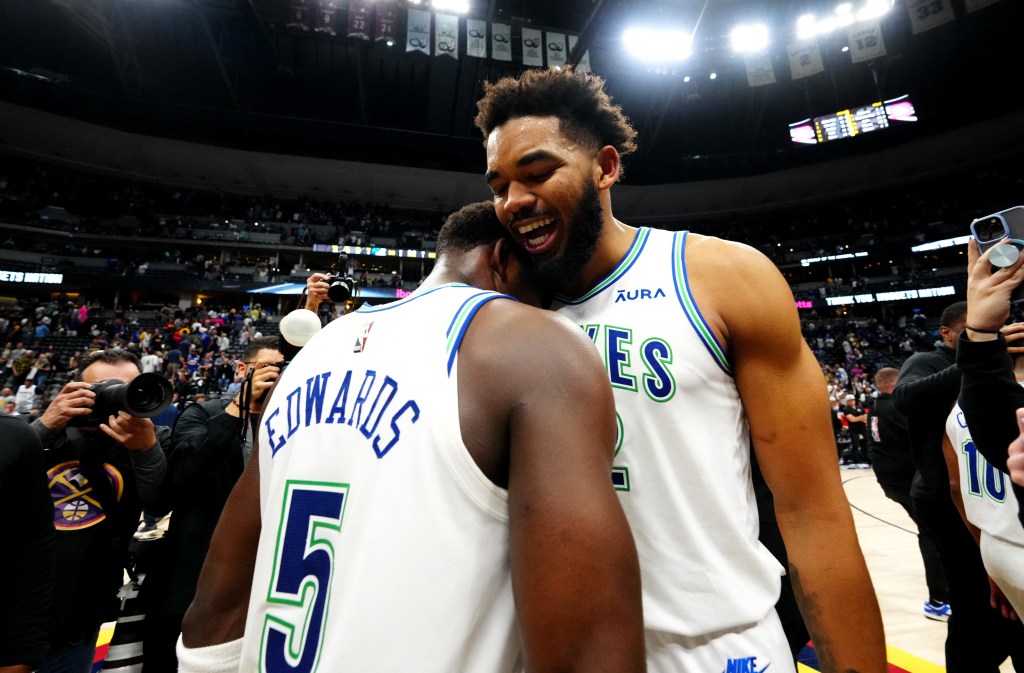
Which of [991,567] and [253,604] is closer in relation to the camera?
[253,604]

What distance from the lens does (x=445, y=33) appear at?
50.8ft

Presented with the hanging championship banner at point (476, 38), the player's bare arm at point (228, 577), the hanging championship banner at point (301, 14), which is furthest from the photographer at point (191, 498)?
the hanging championship banner at point (301, 14)

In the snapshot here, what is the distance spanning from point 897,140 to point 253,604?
30.2 m

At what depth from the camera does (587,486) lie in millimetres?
769

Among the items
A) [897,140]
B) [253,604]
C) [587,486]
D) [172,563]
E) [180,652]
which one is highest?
[897,140]

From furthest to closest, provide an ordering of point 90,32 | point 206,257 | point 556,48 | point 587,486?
point 206,257, point 90,32, point 556,48, point 587,486

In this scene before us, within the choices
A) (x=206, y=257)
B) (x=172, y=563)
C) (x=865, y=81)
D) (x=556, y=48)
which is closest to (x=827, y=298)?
(x=865, y=81)

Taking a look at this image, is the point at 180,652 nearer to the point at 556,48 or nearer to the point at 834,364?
the point at 556,48

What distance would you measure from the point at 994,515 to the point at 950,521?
2.85ft

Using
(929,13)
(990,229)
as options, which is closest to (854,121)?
(929,13)

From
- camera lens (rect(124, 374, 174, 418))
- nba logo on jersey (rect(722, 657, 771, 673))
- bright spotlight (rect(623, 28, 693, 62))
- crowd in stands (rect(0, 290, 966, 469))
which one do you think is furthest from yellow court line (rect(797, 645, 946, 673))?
bright spotlight (rect(623, 28, 693, 62))

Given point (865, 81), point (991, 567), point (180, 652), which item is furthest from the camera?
point (865, 81)

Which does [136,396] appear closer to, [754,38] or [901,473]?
[901,473]

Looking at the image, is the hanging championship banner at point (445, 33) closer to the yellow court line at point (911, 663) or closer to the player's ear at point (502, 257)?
the player's ear at point (502, 257)
